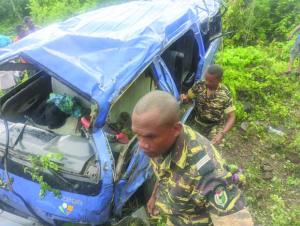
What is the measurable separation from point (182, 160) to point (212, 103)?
2025 millimetres

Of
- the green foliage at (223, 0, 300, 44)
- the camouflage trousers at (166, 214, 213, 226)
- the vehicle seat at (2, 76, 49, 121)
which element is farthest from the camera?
the green foliage at (223, 0, 300, 44)

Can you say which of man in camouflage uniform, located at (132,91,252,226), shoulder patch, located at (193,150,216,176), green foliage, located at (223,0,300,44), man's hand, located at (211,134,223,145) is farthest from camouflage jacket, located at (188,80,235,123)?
green foliage, located at (223,0,300,44)

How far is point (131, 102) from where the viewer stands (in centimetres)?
340

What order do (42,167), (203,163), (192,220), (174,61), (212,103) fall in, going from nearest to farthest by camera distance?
(203,163)
(192,220)
(42,167)
(212,103)
(174,61)

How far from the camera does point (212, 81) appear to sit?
10.5 ft

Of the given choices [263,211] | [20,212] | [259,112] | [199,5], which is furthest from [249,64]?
[20,212]

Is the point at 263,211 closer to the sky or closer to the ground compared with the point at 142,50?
closer to the ground

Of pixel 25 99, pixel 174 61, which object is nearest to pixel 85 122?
pixel 25 99

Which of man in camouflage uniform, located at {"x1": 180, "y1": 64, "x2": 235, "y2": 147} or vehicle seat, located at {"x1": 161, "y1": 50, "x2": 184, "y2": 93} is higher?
vehicle seat, located at {"x1": 161, "y1": 50, "x2": 184, "y2": 93}

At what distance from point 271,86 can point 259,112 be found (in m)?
1.11

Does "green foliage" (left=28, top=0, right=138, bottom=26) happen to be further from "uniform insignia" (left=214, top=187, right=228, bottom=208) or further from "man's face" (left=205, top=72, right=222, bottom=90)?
"uniform insignia" (left=214, top=187, right=228, bottom=208)

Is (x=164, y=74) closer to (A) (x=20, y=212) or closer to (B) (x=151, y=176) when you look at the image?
(B) (x=151, y=176)

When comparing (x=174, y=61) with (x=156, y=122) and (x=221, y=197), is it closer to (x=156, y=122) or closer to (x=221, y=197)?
(x=156, y=122)

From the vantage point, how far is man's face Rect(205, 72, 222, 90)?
3152 millimetres
